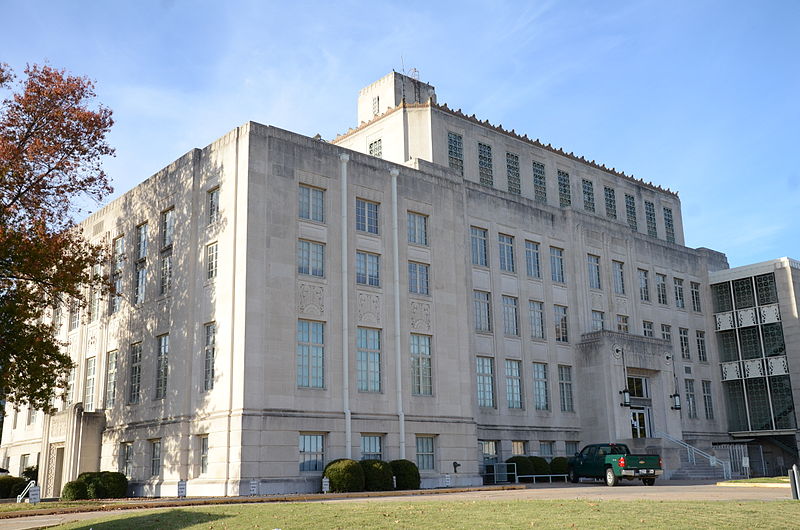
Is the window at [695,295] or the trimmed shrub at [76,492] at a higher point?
the window at [695,295]

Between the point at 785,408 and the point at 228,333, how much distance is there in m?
36.3

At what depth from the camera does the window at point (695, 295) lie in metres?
52.2

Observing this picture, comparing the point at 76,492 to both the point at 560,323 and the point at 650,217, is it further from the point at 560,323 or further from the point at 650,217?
the point at 650,217

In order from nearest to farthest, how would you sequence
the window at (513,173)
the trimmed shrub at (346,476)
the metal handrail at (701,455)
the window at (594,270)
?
the trimmed shrub at (346,476) < the metal handrail at (701,455) < the window at (594,270) < the window at (513,173)

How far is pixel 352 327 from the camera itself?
32.3 meters

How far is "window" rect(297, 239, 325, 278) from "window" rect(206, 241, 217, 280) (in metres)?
3.46

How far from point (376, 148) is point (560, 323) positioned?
13.7 metres

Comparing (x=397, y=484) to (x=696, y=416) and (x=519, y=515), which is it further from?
(x=696, y=416)

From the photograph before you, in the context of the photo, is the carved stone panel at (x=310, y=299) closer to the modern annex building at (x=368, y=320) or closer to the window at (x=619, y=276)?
the modern annex building at (x=368, y=320)

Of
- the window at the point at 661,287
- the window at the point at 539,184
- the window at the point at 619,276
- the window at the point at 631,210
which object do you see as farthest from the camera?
the window at the point at 631,210

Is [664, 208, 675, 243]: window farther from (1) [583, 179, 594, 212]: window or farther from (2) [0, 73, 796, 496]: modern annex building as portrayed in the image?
(1) [583, 179, 594, 212]: window

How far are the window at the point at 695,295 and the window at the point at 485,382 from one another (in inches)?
767

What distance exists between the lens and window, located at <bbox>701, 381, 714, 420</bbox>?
50094 millimetres

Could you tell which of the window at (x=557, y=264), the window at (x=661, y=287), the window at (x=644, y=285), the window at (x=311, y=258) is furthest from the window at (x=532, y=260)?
the window at (x=311, y=258)
